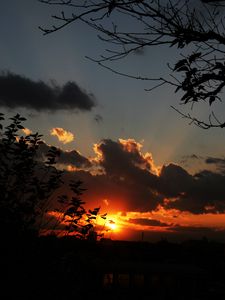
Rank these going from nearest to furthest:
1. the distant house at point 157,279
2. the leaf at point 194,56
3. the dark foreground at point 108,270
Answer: the leaf at point 194,56, the dark foreground at point 108,270, the distant house at point 157,279

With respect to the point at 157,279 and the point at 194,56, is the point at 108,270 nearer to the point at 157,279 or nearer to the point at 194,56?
the point at 157,279

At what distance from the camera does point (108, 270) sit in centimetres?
2888

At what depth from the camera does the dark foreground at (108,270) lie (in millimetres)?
7734

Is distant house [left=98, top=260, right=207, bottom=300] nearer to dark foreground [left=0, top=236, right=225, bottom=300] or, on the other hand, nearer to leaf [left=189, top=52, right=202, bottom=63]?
dark foreground [left=0, top=236, right=225, bottom=300]

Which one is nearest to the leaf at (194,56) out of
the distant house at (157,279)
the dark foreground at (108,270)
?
the dark foreground at (108,270)

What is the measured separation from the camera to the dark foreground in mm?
7734

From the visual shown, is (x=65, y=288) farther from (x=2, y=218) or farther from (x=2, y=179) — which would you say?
(x=2, y=179)

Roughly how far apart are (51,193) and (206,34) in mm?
6293

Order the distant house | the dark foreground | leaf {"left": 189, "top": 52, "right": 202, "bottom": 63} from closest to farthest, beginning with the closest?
leaf {"left": 189, "top": 52, "right": 202, "bottom": 63}
the dark foreground
the distant house

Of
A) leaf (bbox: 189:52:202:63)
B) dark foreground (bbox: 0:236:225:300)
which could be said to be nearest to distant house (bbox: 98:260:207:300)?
dark foreground (bbox: 0:236:225:300)

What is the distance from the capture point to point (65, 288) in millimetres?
8492

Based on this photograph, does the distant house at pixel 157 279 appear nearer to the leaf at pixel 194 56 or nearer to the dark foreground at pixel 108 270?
the dark foreground at pixel 108 270

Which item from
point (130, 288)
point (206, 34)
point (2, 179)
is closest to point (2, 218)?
point (2, 179)

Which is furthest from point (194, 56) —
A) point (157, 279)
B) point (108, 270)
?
point (157, 279)
